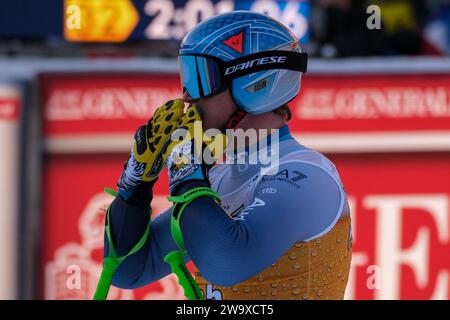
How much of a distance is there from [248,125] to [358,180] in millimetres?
2706

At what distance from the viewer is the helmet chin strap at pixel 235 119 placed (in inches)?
124

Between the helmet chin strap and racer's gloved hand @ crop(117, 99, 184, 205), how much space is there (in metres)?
0.20

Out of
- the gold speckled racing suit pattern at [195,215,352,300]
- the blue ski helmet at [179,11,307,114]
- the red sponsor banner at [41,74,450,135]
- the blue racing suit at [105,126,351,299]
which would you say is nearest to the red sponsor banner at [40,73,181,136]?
the red sponsor banner at [41,74,450,135]

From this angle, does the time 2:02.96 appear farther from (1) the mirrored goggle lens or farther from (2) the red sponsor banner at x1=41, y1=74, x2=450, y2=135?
(1) the mirrored goggle lens

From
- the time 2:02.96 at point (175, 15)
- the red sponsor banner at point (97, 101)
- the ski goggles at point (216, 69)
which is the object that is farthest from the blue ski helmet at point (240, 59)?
the time 2:02.96 at point (175, 15)

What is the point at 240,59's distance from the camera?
3150mm

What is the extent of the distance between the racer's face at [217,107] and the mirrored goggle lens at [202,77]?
2 cm

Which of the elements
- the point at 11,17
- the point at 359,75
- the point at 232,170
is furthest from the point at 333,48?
the point at 232,170

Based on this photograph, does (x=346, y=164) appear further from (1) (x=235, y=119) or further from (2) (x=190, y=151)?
(2) (x=190, y=151)

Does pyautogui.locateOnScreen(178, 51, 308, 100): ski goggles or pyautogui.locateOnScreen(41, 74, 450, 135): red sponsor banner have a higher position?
pyautogui.locateOnScreen(41, 74, 450, 135): red sponsor banner

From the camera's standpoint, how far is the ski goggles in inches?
123

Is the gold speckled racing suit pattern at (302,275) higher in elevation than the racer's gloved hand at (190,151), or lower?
lower

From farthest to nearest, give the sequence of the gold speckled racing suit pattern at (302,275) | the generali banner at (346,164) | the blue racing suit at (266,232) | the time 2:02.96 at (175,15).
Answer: the time 2:02.96 at (175,15), the generali banner at (346,164), the gold speckled racing suit pattern at (302,275), the blue racing suit at (266,232)

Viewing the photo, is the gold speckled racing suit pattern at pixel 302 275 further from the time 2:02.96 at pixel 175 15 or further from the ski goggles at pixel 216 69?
the time 2:02.96 at pixel 175 15
